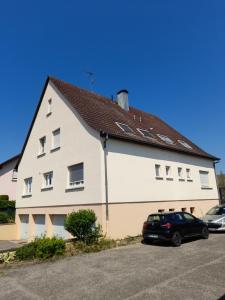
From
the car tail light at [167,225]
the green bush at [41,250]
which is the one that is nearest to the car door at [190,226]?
the car tail light at [167,225]

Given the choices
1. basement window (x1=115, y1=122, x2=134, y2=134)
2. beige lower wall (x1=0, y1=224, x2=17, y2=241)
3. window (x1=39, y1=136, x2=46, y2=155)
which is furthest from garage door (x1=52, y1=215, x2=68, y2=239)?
basement window (x1=115, y1=122, x2=134, y2=134)

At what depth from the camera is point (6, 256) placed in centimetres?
943

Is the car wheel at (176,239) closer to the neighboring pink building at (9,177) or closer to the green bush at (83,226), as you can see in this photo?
the green bush at (83,226)

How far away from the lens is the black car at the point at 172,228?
1116 cm

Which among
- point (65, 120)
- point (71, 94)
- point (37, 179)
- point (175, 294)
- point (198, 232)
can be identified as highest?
point (71, 94)

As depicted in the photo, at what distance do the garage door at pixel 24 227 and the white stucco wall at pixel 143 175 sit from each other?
1042 cm

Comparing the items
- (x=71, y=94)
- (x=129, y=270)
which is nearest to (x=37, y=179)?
(x=71, y=94)

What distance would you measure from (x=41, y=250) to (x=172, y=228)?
5.38 meters

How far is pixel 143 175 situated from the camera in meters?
15.3

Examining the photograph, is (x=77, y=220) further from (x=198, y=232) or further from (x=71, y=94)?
(x=71, y=94)

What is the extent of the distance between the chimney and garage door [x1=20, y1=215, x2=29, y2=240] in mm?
11761

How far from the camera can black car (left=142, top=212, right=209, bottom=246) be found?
439 inches

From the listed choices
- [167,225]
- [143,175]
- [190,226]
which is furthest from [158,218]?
[143,175]

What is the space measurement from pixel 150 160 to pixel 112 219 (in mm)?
4856
